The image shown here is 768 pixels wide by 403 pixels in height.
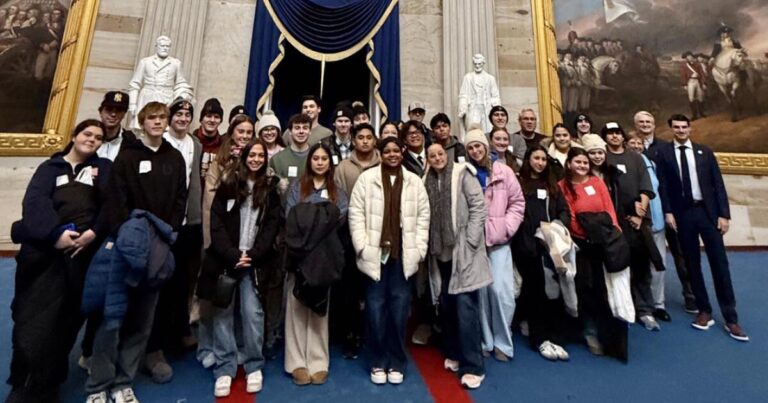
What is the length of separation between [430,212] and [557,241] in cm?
96

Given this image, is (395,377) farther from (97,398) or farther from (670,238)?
(670,238)

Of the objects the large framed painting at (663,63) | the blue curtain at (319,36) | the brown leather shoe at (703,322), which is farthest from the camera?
the large framed painting at (663,63)

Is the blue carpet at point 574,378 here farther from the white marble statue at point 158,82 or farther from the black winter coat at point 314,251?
the white marble statue at point 158,82

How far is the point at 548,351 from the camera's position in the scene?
105 inches

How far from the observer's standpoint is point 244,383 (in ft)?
7.43

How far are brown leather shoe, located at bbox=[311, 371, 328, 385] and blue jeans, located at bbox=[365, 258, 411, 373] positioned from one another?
322 mm

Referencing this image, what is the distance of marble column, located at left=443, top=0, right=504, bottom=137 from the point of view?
607cm

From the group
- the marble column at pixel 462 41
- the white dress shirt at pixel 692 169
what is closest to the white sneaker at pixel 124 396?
the white dress shirt at pixel 692 169

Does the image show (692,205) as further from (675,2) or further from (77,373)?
(675,2)

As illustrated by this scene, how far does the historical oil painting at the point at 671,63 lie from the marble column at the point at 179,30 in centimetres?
633

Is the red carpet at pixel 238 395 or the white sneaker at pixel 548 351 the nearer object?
the red carpet at pixel 238 395

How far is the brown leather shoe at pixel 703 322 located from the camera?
10.3 ft

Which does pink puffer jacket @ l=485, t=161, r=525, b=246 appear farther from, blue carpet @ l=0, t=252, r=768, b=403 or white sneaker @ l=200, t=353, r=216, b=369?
white sneaker @ l=200, t=353, r=216, b=369

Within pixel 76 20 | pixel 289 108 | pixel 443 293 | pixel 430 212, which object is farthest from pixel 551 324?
pixel 76 20
